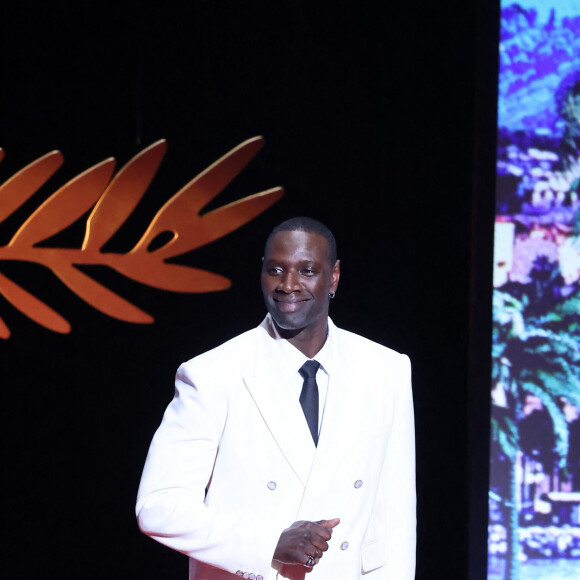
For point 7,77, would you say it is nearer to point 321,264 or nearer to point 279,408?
point 321,264

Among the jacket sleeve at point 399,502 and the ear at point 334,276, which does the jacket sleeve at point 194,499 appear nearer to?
the jacket sleeve at point 399,502

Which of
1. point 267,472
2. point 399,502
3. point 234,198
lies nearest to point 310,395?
point 267,472

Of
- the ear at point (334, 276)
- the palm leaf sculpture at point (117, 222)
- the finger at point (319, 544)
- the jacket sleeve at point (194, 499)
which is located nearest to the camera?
the finger at point (319, 544)

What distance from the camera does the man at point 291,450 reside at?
201cm

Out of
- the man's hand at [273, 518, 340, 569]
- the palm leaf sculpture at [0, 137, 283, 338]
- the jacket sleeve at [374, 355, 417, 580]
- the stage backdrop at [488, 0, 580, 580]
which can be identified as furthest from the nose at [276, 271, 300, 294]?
the stage backdrop at [488, 0, 580, 580]

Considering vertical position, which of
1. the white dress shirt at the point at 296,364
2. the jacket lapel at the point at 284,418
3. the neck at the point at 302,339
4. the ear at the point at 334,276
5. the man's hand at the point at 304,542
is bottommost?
the man's hand at the point at 304,542

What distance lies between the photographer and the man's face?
2.25 m

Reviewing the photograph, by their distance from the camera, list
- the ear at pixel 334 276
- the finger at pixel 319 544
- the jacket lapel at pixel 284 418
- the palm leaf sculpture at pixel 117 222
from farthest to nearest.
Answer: the palm leaf sculpture at pixel 117 222, the ear at pixel 334 276, the jacket lapel at pixel 284 418, the finger at pixel 319 544

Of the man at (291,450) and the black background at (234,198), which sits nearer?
the man at (291,450)

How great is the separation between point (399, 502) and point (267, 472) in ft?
1.17

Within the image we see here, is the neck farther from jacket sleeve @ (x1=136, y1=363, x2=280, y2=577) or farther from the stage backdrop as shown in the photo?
the stage backdrop

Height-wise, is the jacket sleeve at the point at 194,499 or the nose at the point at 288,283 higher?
the nose at the point at 288,283

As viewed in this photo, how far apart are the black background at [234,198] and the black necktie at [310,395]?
1.11 meters

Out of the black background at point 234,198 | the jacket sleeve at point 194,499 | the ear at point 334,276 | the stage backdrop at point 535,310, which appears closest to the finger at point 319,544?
the jacket sleeve at point 194,499
